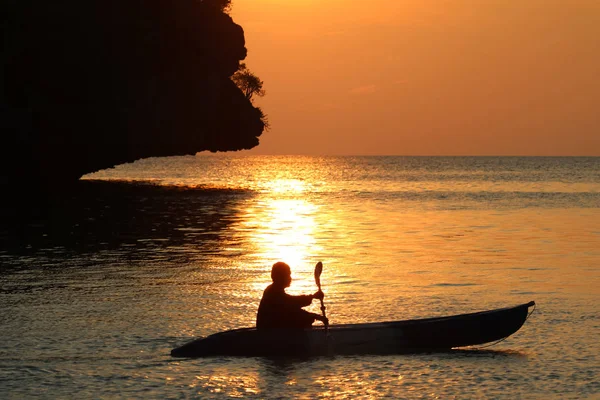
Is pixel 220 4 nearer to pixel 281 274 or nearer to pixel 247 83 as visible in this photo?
pixel 247 83

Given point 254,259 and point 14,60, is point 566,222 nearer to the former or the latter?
point 254,259

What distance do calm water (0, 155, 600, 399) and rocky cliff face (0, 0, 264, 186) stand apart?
15.6 m

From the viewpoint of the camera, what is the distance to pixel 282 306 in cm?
1479

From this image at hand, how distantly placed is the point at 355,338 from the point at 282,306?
1368 millimetres

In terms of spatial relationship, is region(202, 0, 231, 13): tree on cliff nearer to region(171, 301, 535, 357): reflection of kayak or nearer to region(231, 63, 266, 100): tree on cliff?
region(231, 63, 266, 100): tree on cliff

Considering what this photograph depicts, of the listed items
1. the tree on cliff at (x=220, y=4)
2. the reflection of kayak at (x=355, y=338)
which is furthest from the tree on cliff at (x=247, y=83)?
the reflection of kayak at (x=355, y=338)

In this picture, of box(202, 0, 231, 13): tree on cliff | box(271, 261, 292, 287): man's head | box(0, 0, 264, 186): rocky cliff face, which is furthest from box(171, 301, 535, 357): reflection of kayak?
box(202, 0, 231, 13): tree on cliff

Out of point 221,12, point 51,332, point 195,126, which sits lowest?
point 51,332

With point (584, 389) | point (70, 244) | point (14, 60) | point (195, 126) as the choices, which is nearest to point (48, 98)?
point (14, 60)

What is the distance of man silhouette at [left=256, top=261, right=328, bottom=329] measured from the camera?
14703 millimetres

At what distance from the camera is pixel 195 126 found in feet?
242

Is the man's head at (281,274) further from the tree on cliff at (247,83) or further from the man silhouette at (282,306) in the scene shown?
the tree on cliff at (247,83)

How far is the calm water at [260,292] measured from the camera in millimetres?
13383

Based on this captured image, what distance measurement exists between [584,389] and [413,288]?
9668 millimetres
